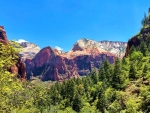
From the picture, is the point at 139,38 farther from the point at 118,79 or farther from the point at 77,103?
the point at 77,103

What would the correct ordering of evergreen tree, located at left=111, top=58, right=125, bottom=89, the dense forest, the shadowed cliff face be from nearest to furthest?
the dense forest, evergreen tree, located at left=111, top=58, right=125, bottom=89, the shadowed cliff face

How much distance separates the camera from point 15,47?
14.6 m

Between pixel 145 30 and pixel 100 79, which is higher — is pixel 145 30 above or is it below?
above

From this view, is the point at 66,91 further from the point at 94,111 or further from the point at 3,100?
the point at 3,100

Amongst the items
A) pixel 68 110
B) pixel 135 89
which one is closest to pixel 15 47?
pixel 135 89

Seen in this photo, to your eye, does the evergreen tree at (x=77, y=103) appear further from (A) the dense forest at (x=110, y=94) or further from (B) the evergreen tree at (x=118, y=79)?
(B) the evergreen tree at (x=118, y=79)

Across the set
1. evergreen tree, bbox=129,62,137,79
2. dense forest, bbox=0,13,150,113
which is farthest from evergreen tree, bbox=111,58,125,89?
evergreen tree, bbox=129,62,137,79

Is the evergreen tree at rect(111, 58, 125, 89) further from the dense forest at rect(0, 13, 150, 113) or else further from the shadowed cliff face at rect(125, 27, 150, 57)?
the shadowed cliff face at rect(125, 27, 150, 57)

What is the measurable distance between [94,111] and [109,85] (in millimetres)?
17176

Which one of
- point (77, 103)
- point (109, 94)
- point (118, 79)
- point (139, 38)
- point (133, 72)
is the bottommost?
point (77, 103)

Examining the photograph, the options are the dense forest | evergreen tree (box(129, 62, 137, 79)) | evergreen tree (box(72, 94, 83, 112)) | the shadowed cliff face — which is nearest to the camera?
the dense forest

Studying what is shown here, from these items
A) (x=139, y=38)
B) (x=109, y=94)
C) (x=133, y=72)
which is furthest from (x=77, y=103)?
(x=139, y=38)

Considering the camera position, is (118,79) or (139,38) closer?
(118,79)

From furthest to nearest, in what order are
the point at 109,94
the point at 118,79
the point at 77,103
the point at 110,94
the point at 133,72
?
the point at 77,103
the point at 118,79
the point at 133,72
the point at 110,94
the point at 109,94
